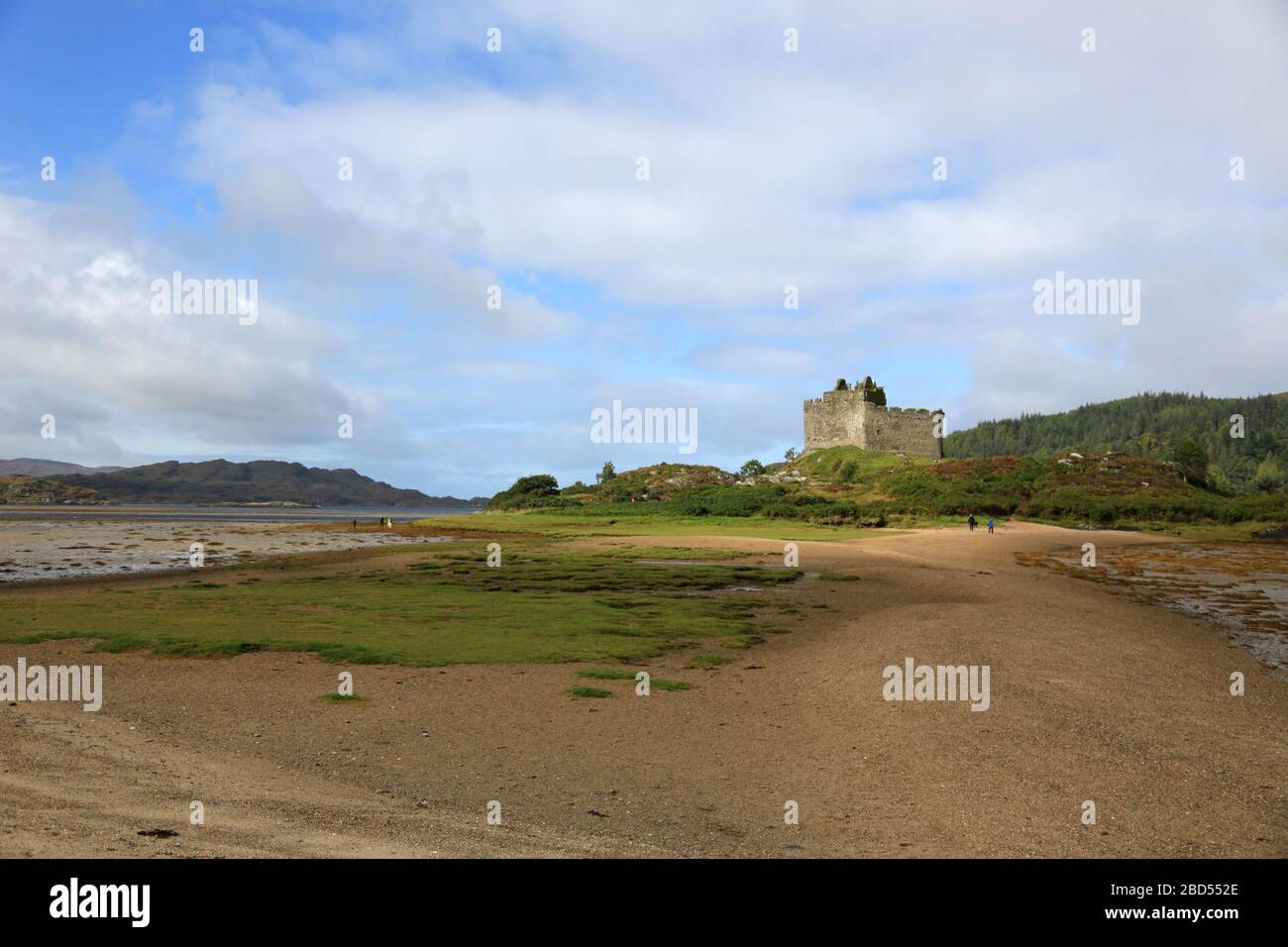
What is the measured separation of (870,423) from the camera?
12388 centimetres

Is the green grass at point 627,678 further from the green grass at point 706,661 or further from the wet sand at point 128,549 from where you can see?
the wet sand at point 128,549

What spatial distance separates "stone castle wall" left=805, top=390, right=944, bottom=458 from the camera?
407 feet

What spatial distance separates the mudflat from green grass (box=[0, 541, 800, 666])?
119 centimetres

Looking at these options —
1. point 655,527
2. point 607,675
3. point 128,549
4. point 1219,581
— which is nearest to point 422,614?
point 607,675

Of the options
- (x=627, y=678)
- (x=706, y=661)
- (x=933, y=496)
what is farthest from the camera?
(x=933, y=496)

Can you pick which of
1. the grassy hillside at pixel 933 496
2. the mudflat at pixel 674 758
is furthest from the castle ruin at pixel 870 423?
the mudflat at pixel 674 758

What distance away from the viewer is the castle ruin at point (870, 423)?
124 m

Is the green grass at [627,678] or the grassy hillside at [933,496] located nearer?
the green grass at [627,678]

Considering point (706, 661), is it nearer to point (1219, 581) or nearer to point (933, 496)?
point (1219, 581)

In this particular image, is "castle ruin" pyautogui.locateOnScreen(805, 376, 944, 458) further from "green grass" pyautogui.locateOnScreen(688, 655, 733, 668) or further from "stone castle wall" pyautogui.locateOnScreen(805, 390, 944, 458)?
"green grass" pyautogui.locateOnScreen(688, 655, 733, 668)

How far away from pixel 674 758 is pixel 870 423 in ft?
385

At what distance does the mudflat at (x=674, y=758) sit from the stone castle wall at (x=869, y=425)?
104528 millimetres
